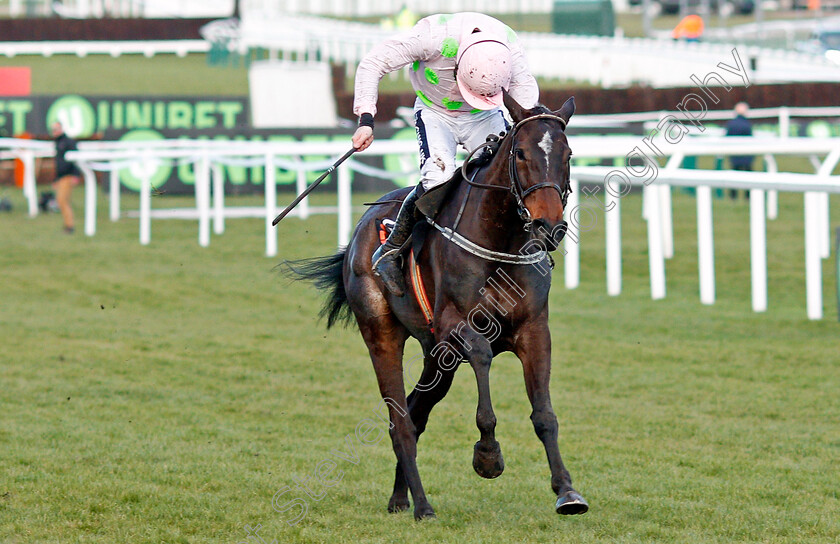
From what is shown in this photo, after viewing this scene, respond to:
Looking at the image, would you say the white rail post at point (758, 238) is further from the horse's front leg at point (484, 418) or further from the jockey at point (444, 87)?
the horse's front leg at point (484, 418)

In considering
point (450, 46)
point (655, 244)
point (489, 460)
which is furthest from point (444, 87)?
point (655, 244)

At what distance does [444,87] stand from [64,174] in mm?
12369

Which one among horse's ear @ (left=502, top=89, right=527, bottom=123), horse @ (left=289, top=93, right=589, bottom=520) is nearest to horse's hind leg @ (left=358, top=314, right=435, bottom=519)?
horse @ (left=289, top=93, right=589, bottom=520)

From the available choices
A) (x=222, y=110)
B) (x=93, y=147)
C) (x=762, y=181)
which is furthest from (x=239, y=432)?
(x=222, y=110)

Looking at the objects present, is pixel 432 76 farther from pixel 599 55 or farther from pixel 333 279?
pixel 599 55

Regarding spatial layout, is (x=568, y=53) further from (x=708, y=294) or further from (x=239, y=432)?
(x=239, y=432)

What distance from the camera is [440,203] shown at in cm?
505

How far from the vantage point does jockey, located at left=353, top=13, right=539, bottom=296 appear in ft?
16.1

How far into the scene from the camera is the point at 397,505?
206 inches

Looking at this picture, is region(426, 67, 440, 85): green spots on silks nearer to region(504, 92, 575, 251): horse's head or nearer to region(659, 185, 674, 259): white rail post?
region(504, 92, 575, 251): horse's head

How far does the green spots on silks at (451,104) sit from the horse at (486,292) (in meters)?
0.38

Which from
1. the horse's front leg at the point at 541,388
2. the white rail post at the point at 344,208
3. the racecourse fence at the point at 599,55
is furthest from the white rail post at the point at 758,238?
the racecourse fence at the point at 599,55

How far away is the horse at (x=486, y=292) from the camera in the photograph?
439cm

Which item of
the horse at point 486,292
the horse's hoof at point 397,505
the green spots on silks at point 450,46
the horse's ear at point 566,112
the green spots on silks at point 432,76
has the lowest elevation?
the horse's hoof at point 397,505
